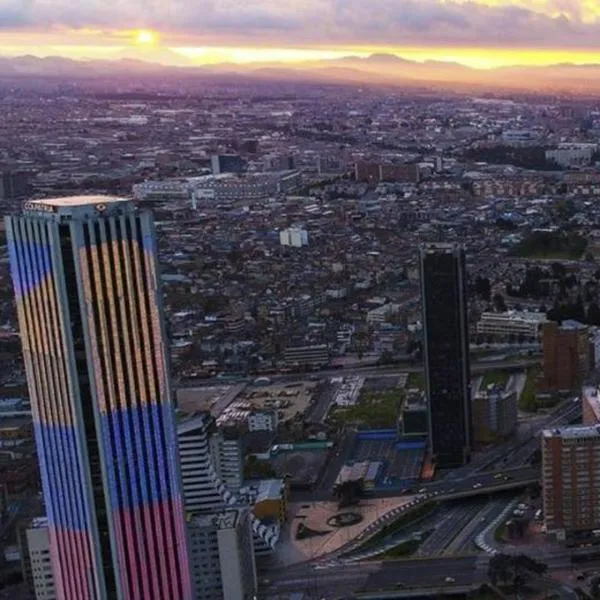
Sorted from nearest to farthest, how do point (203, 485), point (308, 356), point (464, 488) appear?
point (203, 485) → point (464, 488) → point (308, 356)

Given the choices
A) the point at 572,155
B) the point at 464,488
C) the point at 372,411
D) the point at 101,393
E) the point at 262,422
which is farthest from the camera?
the point at 572,155

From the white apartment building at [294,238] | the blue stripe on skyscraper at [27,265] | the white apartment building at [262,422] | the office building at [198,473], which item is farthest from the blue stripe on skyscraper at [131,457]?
the white apartment building at [294,238]

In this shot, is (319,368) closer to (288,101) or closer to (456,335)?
(456,335)

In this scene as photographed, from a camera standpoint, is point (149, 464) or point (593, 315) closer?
point (149, 464)

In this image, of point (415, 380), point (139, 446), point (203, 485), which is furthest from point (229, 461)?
point (139, 446)

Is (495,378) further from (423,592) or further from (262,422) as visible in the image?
(423,592)

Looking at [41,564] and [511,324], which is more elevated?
[41,564]

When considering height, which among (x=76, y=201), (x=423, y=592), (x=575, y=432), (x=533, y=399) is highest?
(x=76, y=201)

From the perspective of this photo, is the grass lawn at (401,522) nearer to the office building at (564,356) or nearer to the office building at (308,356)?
the office building at (564,356)
